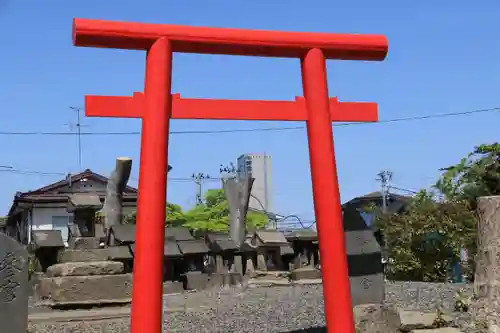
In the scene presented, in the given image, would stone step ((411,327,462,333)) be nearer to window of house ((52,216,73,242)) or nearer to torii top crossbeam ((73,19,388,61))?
torii top crossbeam ((73,19,388,61))

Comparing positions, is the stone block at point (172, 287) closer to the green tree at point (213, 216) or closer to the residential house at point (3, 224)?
the green tree at point (213, 216)

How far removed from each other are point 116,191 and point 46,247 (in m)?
2.81

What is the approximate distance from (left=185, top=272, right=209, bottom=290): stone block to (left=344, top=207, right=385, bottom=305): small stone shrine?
11.0 metres

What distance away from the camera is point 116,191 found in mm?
16281

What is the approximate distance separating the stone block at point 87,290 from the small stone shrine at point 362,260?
6.28 meters

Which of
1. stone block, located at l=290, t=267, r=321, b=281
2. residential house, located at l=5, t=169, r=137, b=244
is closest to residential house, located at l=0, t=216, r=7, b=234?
residential house, located at l=5, t=169, r=137, b=244

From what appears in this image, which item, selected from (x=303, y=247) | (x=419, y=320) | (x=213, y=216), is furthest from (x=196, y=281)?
(x=213, y=216)

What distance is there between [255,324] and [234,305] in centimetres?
299

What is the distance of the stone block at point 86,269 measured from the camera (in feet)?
37.4

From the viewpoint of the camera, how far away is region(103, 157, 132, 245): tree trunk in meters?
15.8

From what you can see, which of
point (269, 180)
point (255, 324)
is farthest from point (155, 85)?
point (269, 180)

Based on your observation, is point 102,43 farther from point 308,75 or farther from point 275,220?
point 275,220

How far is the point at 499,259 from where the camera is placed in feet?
17.3

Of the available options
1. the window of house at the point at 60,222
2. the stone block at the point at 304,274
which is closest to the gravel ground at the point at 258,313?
the stone block at the point at 304,274
